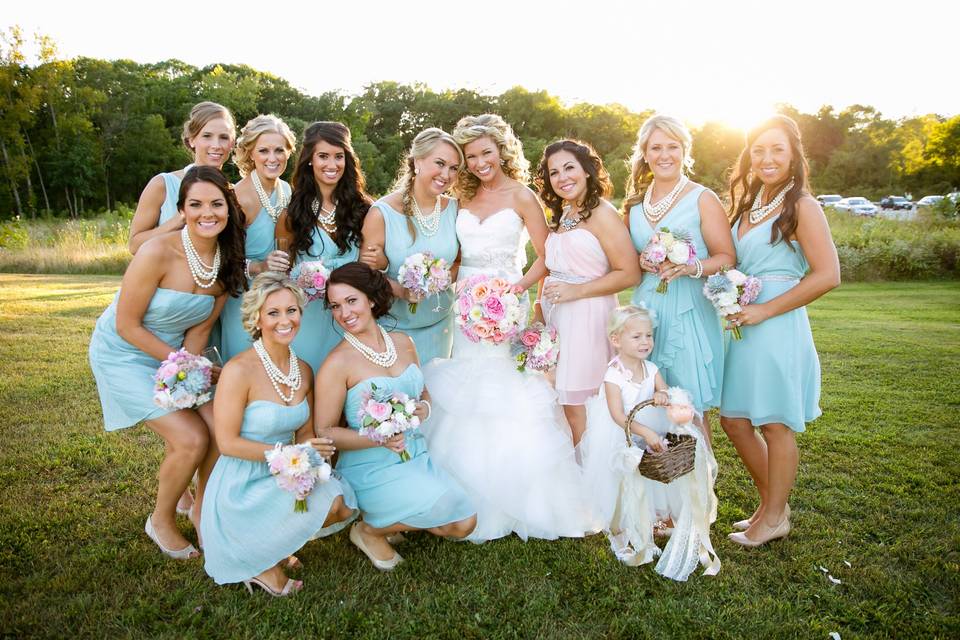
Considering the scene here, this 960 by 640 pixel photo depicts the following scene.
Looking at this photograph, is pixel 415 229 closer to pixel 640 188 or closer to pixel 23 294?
pixel 640 188

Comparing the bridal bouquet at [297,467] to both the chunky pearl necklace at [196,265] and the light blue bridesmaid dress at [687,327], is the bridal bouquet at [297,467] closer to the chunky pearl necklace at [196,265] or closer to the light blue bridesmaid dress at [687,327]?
the chunky pearl necklace at [196,265]

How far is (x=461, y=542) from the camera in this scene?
4938 millimetres

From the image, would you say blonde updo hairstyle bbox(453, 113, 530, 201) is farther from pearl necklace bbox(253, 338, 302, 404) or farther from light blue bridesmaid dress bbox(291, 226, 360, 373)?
pearl necklace bbox(253, 338, 302, 404)

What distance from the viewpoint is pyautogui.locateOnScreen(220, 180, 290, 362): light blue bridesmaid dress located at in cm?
523

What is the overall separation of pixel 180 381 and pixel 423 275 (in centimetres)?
195

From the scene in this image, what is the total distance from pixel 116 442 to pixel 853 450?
7696 mm

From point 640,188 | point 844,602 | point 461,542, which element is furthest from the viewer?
point 640,188

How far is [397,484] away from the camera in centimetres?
462

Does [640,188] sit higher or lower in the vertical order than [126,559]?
higher

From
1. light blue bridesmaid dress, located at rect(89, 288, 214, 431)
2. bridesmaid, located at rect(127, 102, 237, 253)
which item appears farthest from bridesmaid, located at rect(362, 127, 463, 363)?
light blue bridesmaid dress, located at rect(89, 288, 214, 431)

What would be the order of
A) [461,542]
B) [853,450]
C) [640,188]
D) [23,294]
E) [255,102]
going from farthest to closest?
[255,102]
[23,294]
[853,450]
[640,188]
[461,542]

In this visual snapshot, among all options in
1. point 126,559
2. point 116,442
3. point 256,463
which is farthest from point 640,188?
point 116,442

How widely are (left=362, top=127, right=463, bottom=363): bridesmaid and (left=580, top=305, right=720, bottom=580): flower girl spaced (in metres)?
1.76

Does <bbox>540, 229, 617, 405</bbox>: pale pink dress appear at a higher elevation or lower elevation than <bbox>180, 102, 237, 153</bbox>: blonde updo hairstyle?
lower
